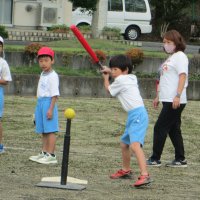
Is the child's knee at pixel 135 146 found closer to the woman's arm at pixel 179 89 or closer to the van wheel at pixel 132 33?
the woman's arm at pixel 179 89

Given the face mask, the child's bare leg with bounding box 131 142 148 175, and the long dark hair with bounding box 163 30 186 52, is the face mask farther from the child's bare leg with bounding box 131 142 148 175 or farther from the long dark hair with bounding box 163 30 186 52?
the child's bare leg with bounding box 131 142 148 175

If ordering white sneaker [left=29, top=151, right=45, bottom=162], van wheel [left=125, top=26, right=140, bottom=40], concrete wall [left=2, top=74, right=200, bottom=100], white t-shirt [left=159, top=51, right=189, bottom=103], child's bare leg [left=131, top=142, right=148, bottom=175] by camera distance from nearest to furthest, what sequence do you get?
child's bare leg [left=131, top=142, right=148, bottom=175] < white t-shirt [left=159, top=51, right=189, bottom=103] < white sneaker [left=29, top=151, right=45, bottom=162] < concrete wall [left=2, top=74, right=200, bottom=100] < van wheel [left=125, top=26, right=140, bottom=40]

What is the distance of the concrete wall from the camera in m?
17.2

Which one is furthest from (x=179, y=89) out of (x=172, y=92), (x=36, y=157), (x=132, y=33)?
(x=132, y=33)

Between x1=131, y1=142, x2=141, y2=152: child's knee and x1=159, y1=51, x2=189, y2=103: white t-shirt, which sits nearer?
x1=131, y1=142, x2=141, y2=152: child's knee

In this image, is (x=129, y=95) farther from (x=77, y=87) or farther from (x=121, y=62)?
(x=77, y=87)

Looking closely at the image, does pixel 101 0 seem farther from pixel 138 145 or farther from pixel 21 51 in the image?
pixel 138 145

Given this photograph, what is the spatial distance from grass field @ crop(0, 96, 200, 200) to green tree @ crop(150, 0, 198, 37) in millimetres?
22197

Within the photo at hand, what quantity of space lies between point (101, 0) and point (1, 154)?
18624mm

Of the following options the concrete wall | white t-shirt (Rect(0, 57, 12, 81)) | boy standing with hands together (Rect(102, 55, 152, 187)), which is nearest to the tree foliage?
the concrete wall

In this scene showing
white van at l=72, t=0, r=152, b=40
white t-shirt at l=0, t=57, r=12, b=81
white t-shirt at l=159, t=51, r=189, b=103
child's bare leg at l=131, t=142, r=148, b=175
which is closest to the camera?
child's bare leg at l=131, t=142, r=148, b=175

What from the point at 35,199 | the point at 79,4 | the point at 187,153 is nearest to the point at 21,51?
the point at 79,4

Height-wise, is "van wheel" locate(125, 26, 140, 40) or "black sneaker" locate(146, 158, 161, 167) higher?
"van wheel" locate(125, 26, 140, 40)

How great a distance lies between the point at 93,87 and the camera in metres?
17.6
